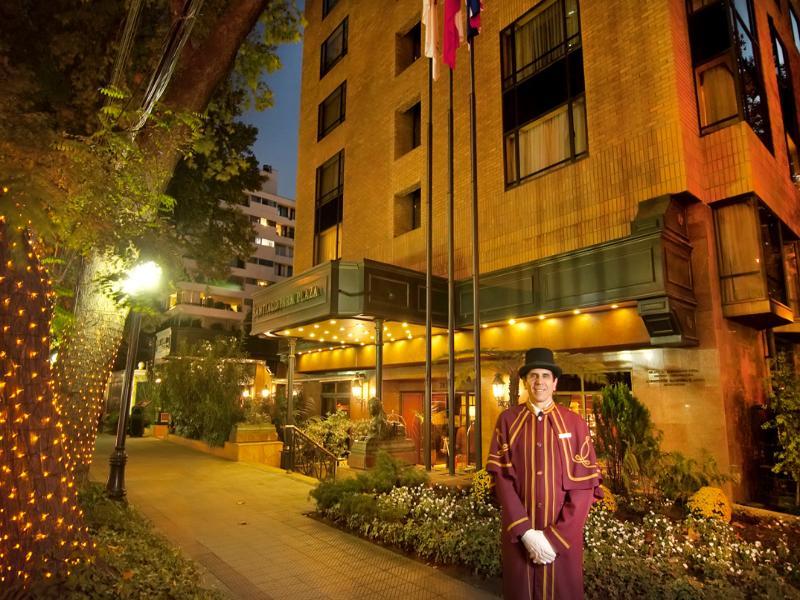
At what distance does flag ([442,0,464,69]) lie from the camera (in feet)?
37.5

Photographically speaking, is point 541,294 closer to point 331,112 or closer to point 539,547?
point 539,547

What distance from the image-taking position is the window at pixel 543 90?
1358cm

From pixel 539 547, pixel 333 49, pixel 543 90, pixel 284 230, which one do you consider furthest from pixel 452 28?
pixel 284 230

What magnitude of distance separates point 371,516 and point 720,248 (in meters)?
8.98

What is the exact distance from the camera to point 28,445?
14.5 feet

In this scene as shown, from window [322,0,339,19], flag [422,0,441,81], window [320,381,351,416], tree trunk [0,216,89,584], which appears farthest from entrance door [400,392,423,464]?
window [322,0,339,19]

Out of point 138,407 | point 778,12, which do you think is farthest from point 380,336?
point 138,407

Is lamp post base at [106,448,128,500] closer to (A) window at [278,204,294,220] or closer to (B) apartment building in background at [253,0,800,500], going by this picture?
(B) apartment building in background at [253,0,800,500]

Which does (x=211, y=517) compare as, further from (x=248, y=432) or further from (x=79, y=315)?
(x=248, y=432)

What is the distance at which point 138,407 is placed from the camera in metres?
25.7

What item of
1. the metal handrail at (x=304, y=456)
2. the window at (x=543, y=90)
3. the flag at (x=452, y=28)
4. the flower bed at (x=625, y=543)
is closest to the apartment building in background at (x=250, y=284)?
the metal handrail at (x=304, y=456)

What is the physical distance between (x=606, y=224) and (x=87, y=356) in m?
10.6

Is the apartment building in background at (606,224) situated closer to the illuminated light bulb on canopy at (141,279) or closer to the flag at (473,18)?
the flag at (473,18)

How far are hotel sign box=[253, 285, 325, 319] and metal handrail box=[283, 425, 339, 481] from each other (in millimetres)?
3504
